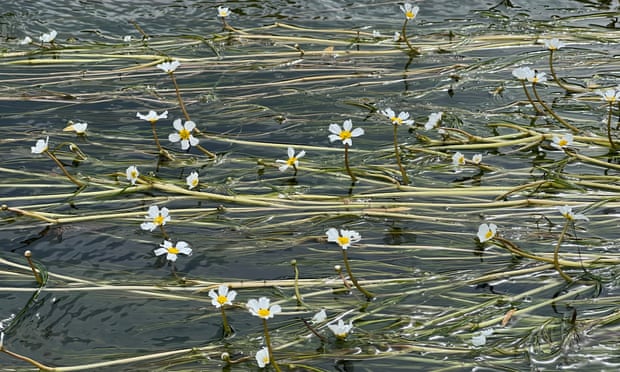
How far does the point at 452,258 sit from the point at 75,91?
2.28 metres

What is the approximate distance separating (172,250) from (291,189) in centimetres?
69

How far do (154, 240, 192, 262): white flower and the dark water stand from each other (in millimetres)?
84

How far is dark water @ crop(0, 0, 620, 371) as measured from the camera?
2.40 m

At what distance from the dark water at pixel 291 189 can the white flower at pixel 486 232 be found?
11 centimetres

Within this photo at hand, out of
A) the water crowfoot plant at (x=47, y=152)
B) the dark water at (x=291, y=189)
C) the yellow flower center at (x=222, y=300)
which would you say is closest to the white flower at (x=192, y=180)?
the dark water at (x=291, y=189)

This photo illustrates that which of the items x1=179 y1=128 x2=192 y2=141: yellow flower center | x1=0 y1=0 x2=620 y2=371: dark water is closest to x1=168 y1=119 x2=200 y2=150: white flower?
x1=179 y1=128 x2=192 y2=141: yellow flower center

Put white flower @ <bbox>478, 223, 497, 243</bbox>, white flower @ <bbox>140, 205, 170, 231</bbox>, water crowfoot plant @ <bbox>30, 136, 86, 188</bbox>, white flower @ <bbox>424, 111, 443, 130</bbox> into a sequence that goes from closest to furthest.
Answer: white flower @ <bbox>478, 223, 497, 243</bbox>
white flower @ <bbox>140, 205, 170, 231</bbox>
water crowfoot plant @ <bbox>30, 136, 86, 188</bbox>
white flower @ <bbox>424, 111, 443, 130</bbox>

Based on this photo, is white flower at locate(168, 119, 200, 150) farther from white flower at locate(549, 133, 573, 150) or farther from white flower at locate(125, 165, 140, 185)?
white flower at locate(549, 133, 573, 150)

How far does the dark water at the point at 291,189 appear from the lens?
7.89 feet

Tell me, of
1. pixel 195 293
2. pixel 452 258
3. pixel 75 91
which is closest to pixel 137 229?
pixel 195 293

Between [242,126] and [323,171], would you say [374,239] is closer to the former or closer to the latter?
[323,171]

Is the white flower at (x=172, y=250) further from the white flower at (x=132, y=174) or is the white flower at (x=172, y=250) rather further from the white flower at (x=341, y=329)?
the white flower at (x=341, y=329)

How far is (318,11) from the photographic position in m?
5.21

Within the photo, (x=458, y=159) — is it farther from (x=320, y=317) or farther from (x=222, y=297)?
(x=222, y=297)
